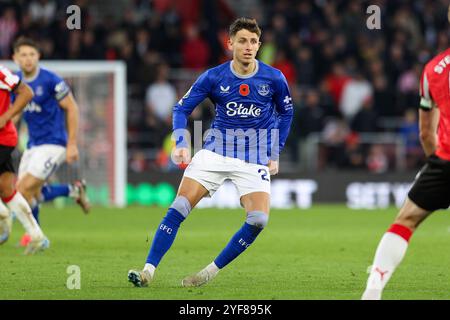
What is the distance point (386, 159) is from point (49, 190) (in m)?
10.2

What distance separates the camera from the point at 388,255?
7270 millimetres

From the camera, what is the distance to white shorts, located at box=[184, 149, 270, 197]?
8.98 metres

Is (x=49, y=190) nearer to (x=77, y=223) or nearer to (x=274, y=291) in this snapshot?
(x=77, y=223)

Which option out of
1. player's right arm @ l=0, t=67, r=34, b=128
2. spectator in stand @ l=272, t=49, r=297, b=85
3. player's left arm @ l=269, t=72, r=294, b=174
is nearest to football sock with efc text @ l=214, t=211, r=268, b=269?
player's left arm @ l=269, t=72, r=294, b=174

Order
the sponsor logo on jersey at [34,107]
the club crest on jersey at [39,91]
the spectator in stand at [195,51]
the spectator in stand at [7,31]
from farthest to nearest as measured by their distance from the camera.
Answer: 1. the spectator in stand at [195,51]
2. the spectator in stand at [7,31]
3. the sponsor logo on jersey at [34,107]
4. the club crest on jersey at [39,91]

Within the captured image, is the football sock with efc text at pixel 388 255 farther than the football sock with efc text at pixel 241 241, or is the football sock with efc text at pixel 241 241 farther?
the football sock with efc text at pixel 241 241

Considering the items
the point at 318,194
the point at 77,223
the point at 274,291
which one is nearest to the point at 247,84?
the point at 274,291

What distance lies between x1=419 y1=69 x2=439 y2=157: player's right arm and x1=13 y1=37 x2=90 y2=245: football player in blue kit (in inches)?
235

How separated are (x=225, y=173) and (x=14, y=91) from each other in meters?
2.99

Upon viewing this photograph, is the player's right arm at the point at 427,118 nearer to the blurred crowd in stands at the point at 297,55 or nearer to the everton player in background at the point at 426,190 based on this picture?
the everton player in background at the point at 426,190

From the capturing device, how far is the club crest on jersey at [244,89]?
29.7ft

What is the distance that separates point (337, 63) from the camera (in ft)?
78.1

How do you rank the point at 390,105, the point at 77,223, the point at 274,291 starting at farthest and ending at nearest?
the point at 390,105 → the point at 77,223 → the point at 274,291

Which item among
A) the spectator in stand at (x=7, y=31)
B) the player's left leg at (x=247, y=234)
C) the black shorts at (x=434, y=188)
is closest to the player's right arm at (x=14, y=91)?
the player's left leg at (x=247, y=234)
